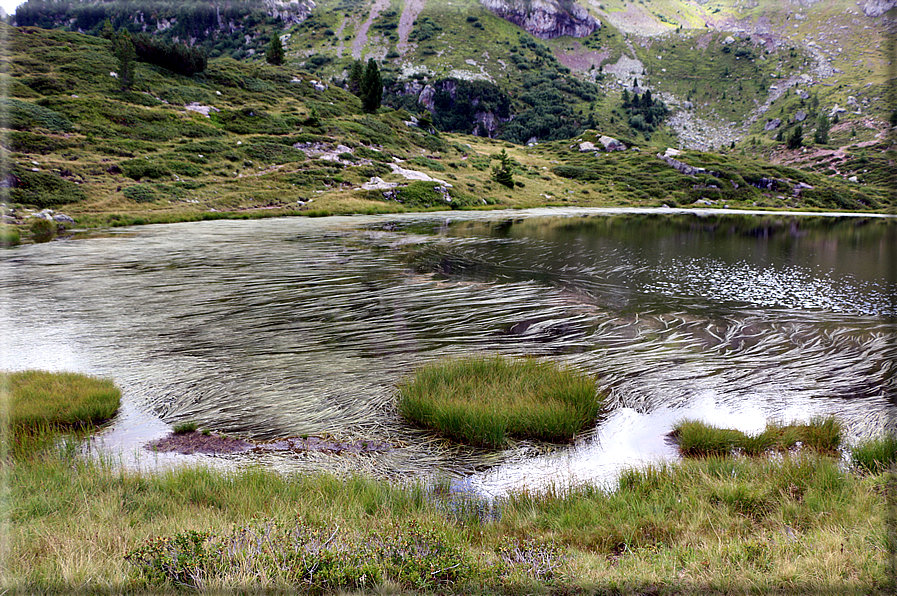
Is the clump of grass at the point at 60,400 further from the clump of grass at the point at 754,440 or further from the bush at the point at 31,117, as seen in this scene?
the bush at the point at 31,117

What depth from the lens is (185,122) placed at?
200ft

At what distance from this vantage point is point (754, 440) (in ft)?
21.5

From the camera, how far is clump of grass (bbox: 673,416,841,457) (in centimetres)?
645

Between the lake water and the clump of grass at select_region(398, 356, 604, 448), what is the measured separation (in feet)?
0.87

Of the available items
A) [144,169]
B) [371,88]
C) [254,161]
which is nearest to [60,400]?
[144,169]

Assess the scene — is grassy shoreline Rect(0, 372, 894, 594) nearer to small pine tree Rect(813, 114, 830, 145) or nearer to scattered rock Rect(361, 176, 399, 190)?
scattered rock Rect(361, 176, 399, 190)

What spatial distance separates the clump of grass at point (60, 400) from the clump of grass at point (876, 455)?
35.1 ft

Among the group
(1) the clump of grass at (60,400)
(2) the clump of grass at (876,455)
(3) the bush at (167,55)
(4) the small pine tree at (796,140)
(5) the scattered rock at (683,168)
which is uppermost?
(3) the bush at (167,55)

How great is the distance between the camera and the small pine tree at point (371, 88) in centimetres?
8369

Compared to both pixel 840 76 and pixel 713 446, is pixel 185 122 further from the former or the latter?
pixel 840 76

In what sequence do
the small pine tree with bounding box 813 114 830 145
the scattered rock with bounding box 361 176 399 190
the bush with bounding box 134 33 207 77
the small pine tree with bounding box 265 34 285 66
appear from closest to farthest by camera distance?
the scattered rock with bounding box 361 176 399 190 < the bush with bounding box 134 33 207 77 < the small pine tree with bounding box 265 34 285 66 < the small pine tree with bounding box 813 114 830 145

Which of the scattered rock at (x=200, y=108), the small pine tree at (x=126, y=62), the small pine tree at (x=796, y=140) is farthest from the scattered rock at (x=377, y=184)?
the small pine tree at (x=796, y=140)

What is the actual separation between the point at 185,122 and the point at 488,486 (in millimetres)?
70576

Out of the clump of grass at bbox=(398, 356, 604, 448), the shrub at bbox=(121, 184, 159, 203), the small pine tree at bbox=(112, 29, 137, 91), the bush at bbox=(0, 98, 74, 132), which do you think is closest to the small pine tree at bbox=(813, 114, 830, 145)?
the shrub at bbox=(121, 184, 159, 203)
